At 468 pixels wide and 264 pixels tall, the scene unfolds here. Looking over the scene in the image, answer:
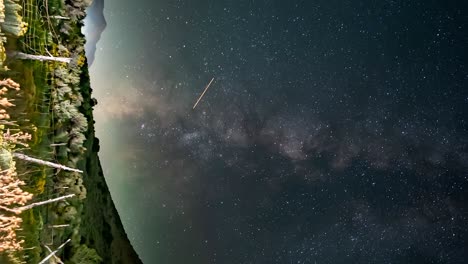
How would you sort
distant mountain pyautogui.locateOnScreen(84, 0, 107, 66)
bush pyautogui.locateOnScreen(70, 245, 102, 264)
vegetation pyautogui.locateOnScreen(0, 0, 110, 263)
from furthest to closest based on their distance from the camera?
1. distant mountain pyautogui.locateOnScreen(84, 0, 107, 66)
2. bush pyautogui.locateOnScreen(70, 245, 102, 264)
3. vegetation pyautogui.locateOnScreen(0, 0, 110, 263)

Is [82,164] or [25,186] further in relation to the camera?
[82,164]

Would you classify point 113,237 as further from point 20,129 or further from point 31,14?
point 31,14

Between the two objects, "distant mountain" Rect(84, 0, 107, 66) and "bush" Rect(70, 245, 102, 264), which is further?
"distant mountain" Rect(84, 0, 107, 66)

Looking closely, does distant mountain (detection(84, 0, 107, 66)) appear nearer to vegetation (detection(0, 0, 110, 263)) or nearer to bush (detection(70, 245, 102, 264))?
vegetation (detection(0, 0, 110, 263))

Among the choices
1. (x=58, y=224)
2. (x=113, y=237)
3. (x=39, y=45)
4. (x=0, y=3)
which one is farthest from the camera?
(x=113, y=237)

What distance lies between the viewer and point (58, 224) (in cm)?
554

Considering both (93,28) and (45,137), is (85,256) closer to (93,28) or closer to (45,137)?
(45,137)

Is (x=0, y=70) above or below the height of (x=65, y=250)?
above

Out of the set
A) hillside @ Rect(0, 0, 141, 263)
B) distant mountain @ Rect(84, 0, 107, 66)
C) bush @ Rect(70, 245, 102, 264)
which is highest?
distant mountain @ Rect(84, 0, 107, 66)

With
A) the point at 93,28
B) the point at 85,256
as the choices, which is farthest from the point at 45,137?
the point at 93,28

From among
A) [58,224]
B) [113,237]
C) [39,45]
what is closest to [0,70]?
[39,45]

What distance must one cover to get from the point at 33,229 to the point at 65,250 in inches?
38.3

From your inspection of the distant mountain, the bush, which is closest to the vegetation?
the bush

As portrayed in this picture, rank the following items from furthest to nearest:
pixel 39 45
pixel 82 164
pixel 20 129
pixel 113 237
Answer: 1. pixel 113 237
2. pixel 82 164
3. pixel 39 45
4. pixel 20 129
